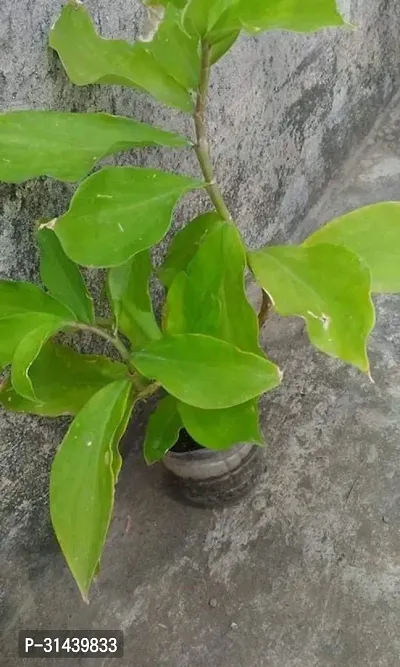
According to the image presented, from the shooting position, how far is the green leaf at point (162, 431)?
3.67ft

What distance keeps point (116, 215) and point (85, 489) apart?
0.35 m

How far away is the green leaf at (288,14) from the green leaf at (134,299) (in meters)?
0.36

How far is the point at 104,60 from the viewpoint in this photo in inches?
35.4

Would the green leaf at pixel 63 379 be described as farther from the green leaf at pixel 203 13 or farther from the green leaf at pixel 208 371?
the green leaf at pixel 203 13

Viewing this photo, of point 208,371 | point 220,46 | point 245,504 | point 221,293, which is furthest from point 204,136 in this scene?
point 245,504

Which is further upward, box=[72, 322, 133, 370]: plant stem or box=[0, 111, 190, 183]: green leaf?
box=[0, 111, 190, 183]: green leaf

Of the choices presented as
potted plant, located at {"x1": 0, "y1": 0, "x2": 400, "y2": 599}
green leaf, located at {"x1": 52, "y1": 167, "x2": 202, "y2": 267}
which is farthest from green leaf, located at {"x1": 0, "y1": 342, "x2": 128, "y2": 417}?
green leaf, located at {"x1": 52, "y1": 167, "x2": 202, "y2": 267}

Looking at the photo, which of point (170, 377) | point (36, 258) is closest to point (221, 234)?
point (170, 377)

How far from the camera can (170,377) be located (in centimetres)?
89

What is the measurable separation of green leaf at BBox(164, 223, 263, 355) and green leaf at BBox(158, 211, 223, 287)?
17 cm

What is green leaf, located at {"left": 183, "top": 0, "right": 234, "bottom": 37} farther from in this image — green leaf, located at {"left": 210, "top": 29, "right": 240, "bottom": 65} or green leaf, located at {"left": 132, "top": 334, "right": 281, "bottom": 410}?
green leaf, located at {"left": 132, "top": 334, "right": 281, "bottom": 410}

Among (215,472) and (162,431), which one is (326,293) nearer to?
(162,431)

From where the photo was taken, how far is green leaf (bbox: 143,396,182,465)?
3.67 feet

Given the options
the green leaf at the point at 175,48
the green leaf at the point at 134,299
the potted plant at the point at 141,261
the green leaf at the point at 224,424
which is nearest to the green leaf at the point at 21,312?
the potted plant at the point at 141,261
